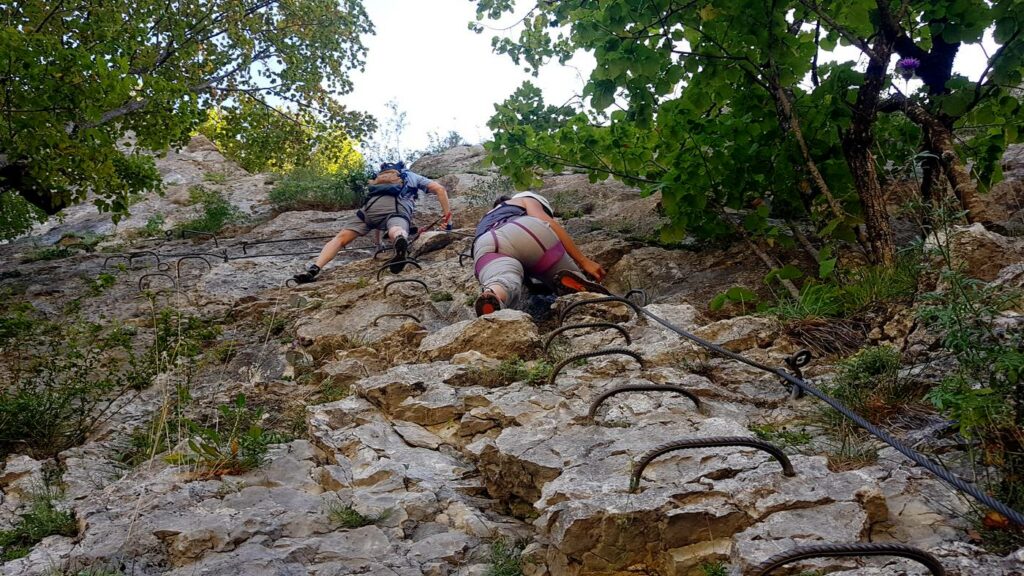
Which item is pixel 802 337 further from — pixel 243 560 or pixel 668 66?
pixel 243 560

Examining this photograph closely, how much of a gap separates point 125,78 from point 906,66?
6.99 m

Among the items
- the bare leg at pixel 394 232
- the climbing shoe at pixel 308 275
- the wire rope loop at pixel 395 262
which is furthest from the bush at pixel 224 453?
the bare leg at pixel 394 232

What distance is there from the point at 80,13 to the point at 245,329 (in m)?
6.37

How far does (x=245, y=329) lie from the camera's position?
287 inches

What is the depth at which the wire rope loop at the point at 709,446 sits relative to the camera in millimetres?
2611

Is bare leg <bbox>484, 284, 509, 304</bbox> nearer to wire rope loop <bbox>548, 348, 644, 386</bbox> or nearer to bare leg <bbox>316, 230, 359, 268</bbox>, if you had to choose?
wire rope loop <bbox>548, 348, 644, 386</bbox>

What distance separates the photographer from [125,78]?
6.82 meters

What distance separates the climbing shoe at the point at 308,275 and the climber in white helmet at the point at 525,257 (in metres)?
2.88

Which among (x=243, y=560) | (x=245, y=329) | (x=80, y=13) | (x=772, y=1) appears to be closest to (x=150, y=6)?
(x=80, y=13)

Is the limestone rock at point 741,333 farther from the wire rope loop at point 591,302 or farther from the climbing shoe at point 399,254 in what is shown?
the climbing shoe at point 399,254

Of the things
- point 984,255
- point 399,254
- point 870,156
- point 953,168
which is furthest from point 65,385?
point 953,168

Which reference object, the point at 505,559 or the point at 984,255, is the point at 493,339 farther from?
the point at 984,255

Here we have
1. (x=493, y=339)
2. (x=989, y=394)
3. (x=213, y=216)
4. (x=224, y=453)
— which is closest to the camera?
(x=989, y=394)

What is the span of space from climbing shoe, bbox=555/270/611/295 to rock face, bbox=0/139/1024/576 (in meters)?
0.36
